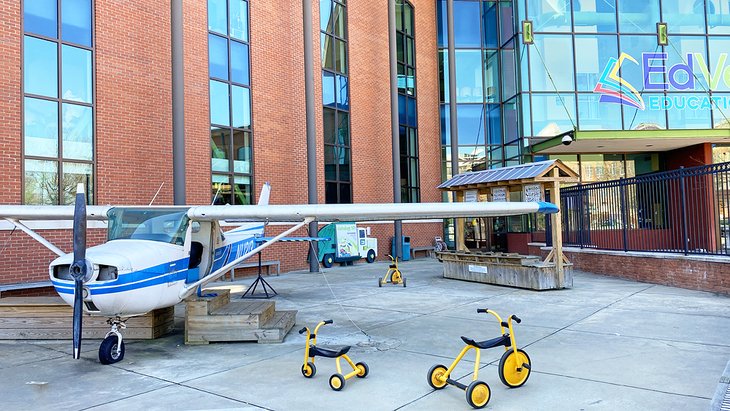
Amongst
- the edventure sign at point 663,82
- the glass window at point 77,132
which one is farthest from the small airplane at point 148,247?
the edventure sign at point 663,82

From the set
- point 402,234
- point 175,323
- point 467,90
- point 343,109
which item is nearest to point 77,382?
point 175,323

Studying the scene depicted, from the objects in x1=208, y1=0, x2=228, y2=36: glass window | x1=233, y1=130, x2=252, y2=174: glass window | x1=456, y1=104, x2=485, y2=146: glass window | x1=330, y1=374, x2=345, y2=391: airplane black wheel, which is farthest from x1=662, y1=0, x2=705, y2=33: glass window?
x1=330, y1=374, x2=345, y2=391: airplane black wheel

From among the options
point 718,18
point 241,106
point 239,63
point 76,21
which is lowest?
point 241,106

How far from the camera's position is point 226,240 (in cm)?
1073

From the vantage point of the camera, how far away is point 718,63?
2289 cm

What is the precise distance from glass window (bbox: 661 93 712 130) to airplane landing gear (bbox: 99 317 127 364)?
2264 cm

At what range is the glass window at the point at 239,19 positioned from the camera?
18.1m

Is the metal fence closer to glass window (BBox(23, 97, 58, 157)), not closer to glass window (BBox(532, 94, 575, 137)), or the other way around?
glass window (BBox(532, 94, 575, 137))

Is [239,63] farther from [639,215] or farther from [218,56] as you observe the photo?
[639,215]

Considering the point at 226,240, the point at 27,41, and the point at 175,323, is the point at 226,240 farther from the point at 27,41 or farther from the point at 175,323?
the point at 27,41

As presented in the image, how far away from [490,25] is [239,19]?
1366 centimetres

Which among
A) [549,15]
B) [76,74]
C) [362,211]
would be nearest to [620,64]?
[549,15]

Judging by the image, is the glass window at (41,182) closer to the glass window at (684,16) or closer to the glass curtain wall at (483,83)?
the glass curtain wall at (483,83)

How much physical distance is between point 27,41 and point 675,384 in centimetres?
1473
